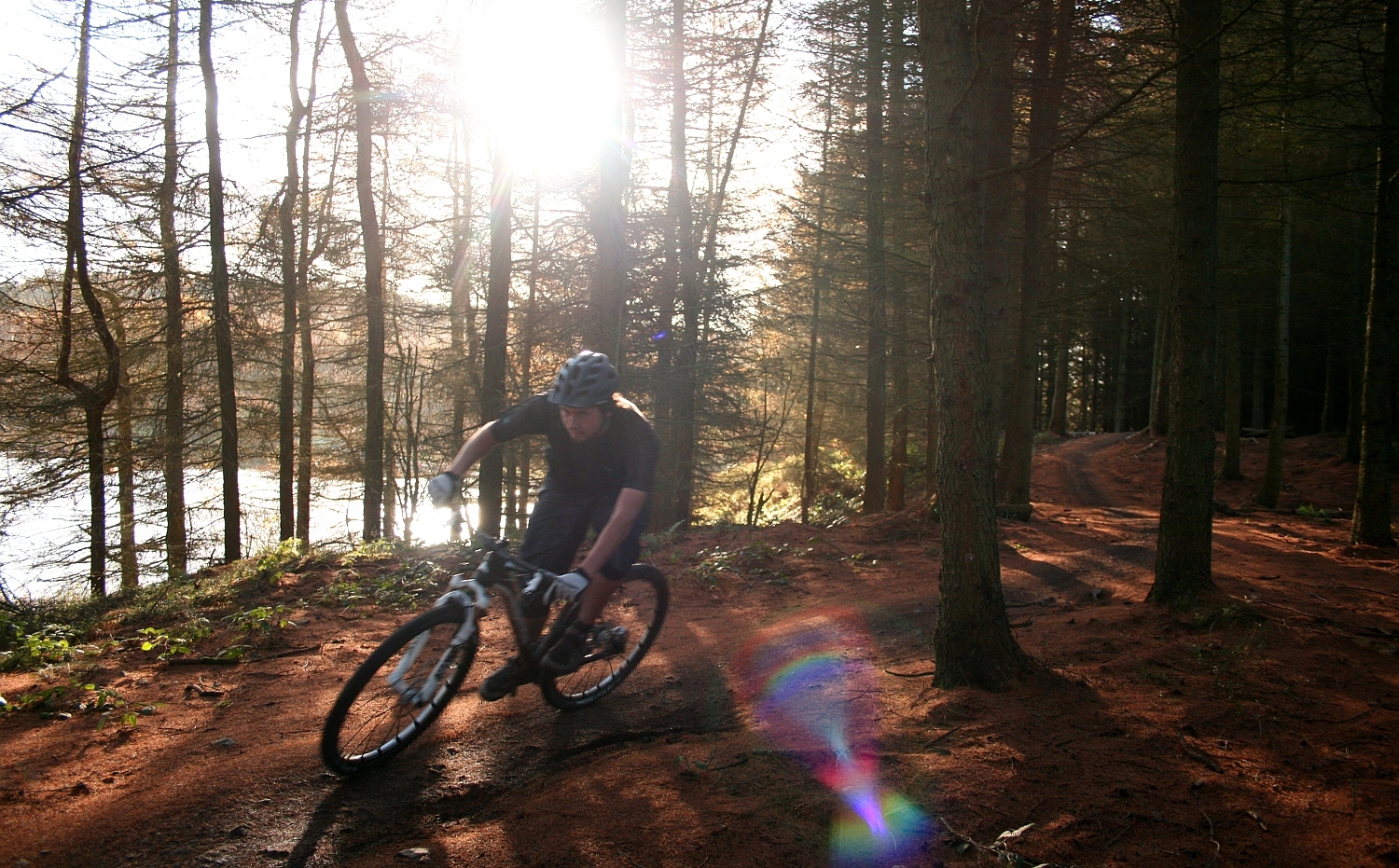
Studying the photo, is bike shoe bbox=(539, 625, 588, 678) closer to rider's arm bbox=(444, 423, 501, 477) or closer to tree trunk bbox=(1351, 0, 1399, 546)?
rider's arm bbox=(444, 423, 501, 477)

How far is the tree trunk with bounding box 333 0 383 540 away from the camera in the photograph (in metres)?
14.5

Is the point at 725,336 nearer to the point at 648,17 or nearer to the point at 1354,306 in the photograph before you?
the point at 648,17

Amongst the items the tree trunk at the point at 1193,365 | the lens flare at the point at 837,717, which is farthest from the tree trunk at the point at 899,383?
the lens flare at the point at 837,717

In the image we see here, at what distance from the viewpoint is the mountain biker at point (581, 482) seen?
4102 millimetres

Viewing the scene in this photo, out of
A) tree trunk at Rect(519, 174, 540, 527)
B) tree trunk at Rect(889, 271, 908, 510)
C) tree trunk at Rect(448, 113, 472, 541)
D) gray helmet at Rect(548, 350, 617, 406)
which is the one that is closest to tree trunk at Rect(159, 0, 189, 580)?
tree trunk at Rect(448, 113, 472, 541)

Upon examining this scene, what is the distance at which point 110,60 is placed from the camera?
13.5m

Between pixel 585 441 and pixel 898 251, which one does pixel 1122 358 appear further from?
pixel 585 441

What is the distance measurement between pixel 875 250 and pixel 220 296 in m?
12.2

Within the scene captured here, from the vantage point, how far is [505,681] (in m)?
4.11

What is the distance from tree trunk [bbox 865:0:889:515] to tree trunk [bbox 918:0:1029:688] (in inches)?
306

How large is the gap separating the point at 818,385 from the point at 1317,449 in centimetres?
1535

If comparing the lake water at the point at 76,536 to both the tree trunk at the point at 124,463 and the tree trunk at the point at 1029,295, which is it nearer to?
the tree trunk at the point at 124,463

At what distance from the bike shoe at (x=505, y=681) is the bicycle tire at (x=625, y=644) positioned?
0.54 ft

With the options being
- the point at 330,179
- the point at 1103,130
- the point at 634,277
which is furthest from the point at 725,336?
the point at 330,179
